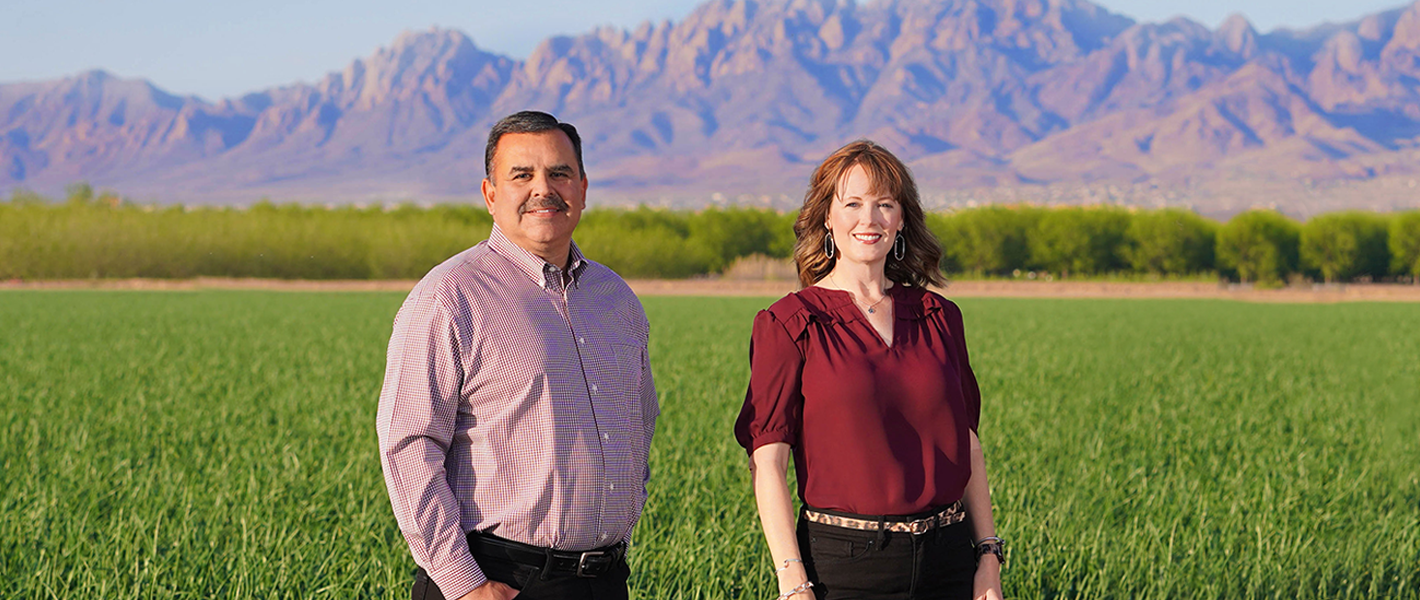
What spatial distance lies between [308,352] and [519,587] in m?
21.0

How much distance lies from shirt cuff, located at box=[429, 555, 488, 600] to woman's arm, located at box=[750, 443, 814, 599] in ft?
→ 2.26

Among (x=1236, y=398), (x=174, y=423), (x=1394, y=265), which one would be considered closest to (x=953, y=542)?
(x=174, y=423)

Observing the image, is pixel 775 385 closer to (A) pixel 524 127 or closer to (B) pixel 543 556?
(B) pixel 543 556

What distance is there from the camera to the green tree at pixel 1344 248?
400 feet

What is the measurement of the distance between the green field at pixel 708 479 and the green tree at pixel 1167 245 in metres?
104

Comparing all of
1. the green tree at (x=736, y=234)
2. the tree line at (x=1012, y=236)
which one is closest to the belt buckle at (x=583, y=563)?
the tree line at (x=1012, y=236)

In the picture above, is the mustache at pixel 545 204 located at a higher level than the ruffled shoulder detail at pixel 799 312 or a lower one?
higher

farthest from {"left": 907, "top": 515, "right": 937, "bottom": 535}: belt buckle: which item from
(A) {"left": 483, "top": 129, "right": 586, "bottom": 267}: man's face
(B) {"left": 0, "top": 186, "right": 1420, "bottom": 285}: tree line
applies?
(B) {"left": 0, "top": 186, "right": 1420, "bottom": 285}: tree line

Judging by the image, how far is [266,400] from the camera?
14422mm

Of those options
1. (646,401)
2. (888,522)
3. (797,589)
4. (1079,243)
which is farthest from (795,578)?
(1079,243)

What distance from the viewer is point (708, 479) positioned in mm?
8836

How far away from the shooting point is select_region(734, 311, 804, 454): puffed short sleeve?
2871mm

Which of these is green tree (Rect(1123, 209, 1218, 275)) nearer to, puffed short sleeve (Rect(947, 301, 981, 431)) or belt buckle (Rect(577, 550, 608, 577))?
puffed short sleeve (Rect(947, 301, 981, 431))

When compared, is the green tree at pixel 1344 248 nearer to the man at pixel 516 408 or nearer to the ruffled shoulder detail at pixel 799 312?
the ruffled shoulder detail at pixel 799 312
